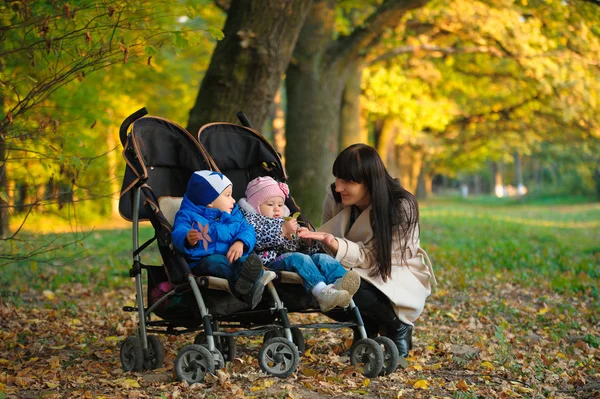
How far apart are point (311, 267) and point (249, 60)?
4.05m

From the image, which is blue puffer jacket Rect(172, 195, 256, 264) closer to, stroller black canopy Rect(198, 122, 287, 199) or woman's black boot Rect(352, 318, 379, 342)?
stroller black canopy Rect(198, 122, 287, 199)

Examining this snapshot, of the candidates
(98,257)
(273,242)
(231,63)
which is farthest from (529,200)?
(273,242)

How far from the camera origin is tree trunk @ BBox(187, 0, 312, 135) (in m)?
8.14

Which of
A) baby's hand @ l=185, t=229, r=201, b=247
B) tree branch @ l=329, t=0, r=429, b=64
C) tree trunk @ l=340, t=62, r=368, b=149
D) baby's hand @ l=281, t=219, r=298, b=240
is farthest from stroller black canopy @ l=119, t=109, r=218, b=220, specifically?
tree trunk @ l=340, t=62, r=368, b=149

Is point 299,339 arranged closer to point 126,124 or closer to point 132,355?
point 132,355

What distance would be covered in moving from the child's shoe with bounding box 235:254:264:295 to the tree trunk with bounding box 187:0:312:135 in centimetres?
407

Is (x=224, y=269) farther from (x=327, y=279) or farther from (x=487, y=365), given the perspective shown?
(x=487, y=365)

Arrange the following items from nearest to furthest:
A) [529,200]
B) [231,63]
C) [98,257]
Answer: [231,63] → [98,257] → [529,200]

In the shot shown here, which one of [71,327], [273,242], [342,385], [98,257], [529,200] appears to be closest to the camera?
[342,385]

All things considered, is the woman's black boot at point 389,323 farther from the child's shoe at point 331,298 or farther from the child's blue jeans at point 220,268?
the child's blue jeans at point 220,268

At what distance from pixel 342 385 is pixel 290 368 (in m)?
0.32

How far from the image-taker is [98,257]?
484 inches

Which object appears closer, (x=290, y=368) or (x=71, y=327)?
(x=290, y=368)

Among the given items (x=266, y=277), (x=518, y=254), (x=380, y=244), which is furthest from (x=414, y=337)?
(x=518, y=254)
